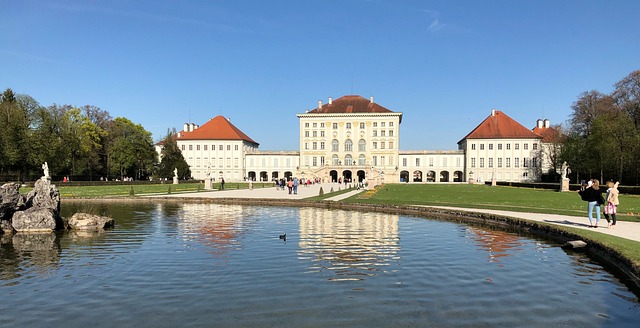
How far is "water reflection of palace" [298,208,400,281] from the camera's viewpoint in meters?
9.64

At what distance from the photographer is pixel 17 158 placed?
157 ft

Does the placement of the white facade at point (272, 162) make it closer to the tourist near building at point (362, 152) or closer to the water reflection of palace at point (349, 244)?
the tourist near building at point (362, 152)

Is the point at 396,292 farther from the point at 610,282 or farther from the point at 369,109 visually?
the point at 369,109

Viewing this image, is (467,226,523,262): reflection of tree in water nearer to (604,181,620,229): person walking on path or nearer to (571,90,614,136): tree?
(604,181,620,229): person walking on path

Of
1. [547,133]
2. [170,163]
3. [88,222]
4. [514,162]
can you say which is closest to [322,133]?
[170,163]

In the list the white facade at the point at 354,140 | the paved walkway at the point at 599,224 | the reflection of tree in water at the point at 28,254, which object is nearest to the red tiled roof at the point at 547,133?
the white facade at the point at 354,140

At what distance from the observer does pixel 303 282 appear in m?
8.41

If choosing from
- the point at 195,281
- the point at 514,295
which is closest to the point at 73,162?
the point at 195,281

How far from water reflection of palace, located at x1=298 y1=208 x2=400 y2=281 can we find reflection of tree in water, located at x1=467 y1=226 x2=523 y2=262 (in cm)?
Result: 245

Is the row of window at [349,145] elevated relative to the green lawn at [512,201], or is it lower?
elevated

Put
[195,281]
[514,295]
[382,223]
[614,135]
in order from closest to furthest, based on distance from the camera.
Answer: [514,295]
[195,281]
[382,223]
[614,135]

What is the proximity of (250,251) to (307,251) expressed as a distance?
1.49 meters

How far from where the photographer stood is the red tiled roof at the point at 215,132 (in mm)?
95625

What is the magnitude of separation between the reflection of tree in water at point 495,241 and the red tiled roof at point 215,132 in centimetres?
8423
